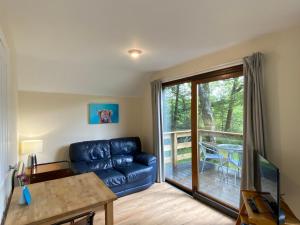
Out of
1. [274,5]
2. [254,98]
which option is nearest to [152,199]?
[254,98]

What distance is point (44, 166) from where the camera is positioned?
11.4 feet

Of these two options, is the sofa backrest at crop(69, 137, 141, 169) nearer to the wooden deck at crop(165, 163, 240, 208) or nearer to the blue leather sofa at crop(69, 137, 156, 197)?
the blue leather sofa at crop(69, 137, 156, 197)

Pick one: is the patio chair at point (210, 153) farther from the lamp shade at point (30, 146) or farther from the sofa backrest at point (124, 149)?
the lamp shade at point (30, 146)

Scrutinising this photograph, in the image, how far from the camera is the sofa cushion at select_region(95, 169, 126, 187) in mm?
3107

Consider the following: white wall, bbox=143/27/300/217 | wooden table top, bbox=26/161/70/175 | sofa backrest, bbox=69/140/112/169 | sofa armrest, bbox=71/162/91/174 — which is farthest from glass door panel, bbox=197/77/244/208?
wooden table top, bbox=26/161/70/175

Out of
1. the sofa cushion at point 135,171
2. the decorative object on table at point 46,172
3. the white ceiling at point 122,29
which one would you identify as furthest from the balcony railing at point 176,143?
the decorative object on table at point 46,172

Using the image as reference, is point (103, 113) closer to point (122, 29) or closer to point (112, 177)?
point (112, 177)

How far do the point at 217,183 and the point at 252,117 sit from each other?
56.4 inches

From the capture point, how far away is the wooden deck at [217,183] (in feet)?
9.46

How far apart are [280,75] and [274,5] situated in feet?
2.82

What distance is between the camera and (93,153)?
152 inches

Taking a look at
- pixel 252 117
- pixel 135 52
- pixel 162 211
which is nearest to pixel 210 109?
pixel 252 117

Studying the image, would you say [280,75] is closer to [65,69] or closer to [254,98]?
[254,98]

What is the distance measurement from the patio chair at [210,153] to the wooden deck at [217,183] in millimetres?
105
